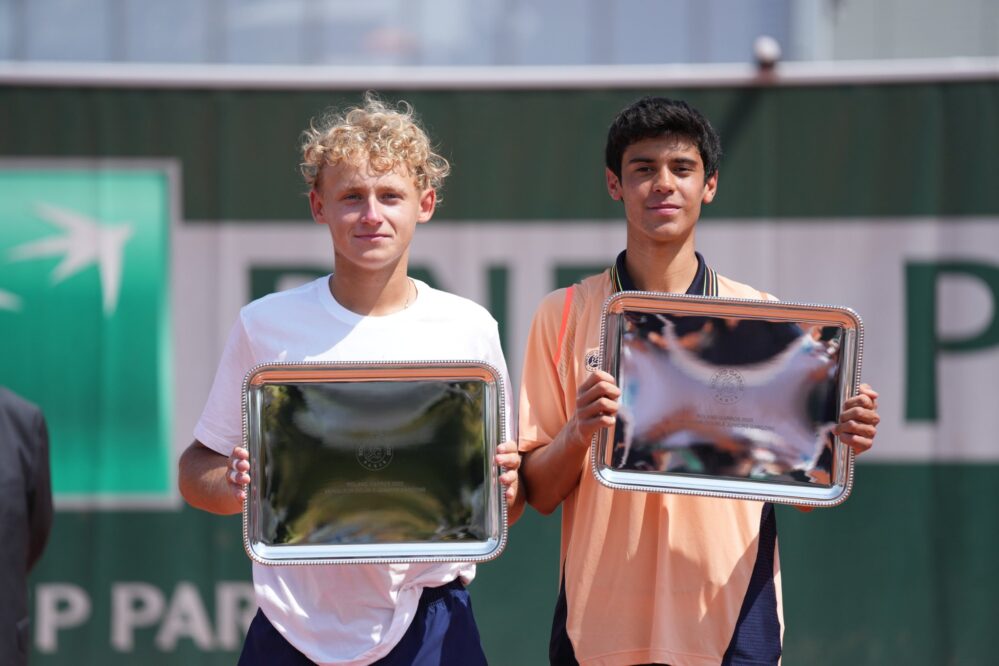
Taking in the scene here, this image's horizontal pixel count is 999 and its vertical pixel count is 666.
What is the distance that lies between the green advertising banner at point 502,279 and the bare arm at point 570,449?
2146mm

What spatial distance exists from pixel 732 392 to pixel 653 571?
399 millimetres

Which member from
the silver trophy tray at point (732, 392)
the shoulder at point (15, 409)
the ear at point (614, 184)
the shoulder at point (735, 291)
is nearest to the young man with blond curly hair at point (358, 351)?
the silver trophy tray at point (732, 392)

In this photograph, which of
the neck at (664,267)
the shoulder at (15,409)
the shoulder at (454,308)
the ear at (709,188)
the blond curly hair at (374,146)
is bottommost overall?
the shoulder at (15,409)

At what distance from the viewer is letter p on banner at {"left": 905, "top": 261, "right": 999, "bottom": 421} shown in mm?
4289

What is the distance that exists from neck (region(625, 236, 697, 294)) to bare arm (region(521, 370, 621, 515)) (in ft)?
1.05

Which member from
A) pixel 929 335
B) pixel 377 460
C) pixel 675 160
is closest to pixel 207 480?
pixel 377 460

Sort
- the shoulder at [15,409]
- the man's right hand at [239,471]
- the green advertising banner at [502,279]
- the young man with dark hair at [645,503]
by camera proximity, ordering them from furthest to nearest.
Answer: the green advertising banner at [502,279]
the shoulder at [15,409]
the young man with dark hair at [645,503]
the man's right hand at [239,471]

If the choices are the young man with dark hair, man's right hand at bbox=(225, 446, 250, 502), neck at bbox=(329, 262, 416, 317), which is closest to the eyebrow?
the young man with dark hair

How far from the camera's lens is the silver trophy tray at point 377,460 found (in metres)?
2.06

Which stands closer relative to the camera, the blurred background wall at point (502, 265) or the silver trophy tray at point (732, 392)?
the silver trophy tray at point (732, 392)

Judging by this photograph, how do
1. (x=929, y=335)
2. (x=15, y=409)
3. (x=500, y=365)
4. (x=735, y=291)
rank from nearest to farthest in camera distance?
(x=500, y=365)
(x=735, y=291)
(x=15, y=409)
(x=929, y=335)

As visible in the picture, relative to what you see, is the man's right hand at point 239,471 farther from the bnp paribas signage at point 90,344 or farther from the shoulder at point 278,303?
the bnp paribas signage at point 90,344

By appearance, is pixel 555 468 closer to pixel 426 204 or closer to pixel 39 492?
pixel 426 204

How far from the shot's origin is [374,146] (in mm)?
2150
